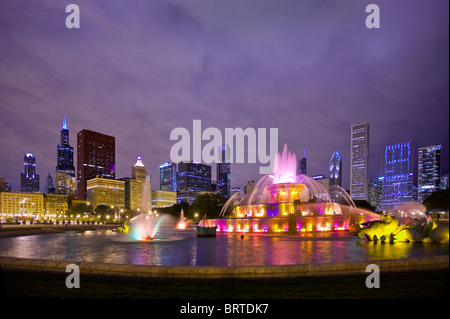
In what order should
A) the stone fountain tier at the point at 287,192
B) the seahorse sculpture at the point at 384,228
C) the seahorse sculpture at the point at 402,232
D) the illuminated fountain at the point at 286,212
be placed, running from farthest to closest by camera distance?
the stone fountain tier at the point at 287,192
the illuminated fountain at the point at 286,212
the seahorse sculpture at the point at 384,228
the seahorse sculpture at the point at 402,232

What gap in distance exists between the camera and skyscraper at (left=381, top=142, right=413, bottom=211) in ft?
394

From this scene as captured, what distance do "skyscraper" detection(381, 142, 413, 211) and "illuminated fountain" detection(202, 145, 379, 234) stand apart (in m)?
80.9

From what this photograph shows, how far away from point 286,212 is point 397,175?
123 metres

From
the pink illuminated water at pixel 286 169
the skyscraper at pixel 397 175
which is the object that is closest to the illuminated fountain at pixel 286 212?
the pink illuminated water at pixel 286 169

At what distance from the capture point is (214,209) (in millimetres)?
66000

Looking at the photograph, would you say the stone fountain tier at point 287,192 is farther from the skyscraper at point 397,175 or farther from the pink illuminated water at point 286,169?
the skyscraper at point 397,175

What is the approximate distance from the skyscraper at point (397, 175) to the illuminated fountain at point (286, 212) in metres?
80.9

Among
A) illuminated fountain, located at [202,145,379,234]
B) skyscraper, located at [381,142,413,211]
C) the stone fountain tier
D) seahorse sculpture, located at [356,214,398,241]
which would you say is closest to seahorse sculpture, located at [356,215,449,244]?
seahorse sculpture, located at [356,214,398,241]

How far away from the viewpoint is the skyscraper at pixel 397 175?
119963mm

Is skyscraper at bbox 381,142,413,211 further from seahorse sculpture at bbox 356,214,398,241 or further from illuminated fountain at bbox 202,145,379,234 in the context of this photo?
seahorse sculpture at bbox 356,214,398,241

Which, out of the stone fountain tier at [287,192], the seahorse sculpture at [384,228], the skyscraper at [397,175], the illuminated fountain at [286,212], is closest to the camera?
the seahorse sculpture at [384,228]
